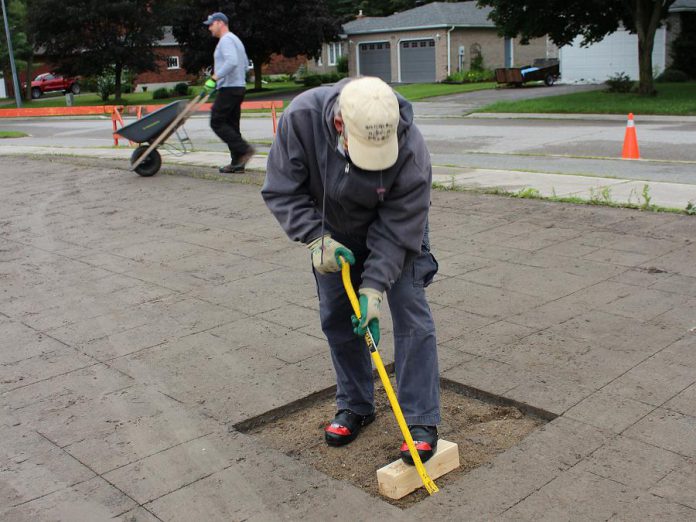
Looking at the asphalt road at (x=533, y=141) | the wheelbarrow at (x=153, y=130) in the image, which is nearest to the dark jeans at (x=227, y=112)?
the wheelbarrow at (x=153, y=130)

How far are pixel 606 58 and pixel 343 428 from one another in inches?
1496

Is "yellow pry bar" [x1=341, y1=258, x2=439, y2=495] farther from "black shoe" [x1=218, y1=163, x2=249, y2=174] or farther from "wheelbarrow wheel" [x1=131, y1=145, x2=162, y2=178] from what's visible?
"wheelbarrow wheel" [x1=131, y1=145, x2=162, y2=178]

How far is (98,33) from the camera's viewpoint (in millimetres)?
44969

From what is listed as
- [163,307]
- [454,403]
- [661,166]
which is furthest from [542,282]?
[661,166]

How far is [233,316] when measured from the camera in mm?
5832

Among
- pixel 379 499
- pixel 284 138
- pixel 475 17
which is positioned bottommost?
pixel 379 499

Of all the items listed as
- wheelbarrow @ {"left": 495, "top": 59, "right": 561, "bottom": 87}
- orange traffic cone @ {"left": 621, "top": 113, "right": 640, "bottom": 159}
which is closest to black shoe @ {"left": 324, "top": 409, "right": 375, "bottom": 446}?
orange traffic cone @ {"left": 621, "top": 113, "right": 640, "bottom": 159}

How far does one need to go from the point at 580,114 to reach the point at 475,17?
29798 mm

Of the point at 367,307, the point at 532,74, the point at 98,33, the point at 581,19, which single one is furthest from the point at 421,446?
the point at 98,33

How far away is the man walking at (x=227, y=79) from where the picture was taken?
11.2 m

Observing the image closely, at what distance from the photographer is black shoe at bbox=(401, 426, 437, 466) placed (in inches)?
140

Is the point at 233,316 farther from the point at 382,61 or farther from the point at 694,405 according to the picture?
the point at 382,61

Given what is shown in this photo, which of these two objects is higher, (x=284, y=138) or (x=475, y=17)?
(x=475, y=17)

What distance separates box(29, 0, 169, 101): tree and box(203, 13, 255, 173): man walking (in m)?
35.6
